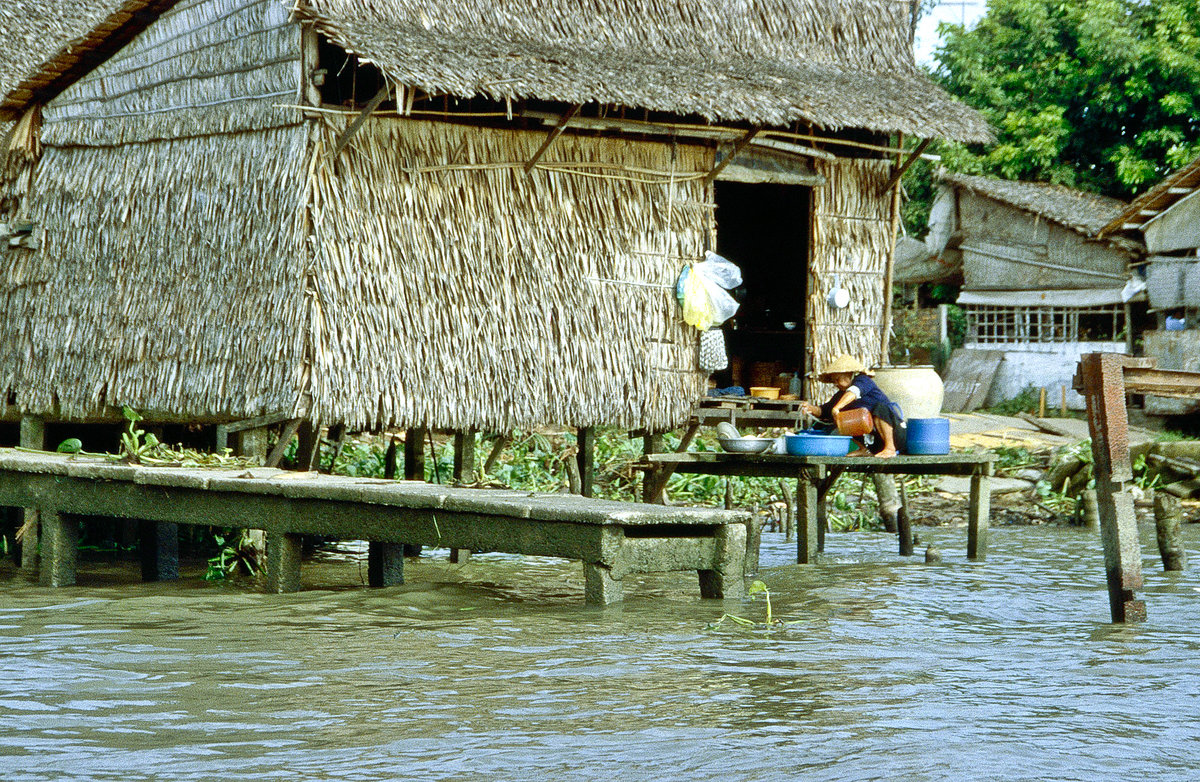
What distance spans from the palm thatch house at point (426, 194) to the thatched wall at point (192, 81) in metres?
0.02

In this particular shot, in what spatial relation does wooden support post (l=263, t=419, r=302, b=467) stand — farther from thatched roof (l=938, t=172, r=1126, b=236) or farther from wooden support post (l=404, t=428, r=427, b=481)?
thatched roof (l=938, t=172, r=1126, b=236)

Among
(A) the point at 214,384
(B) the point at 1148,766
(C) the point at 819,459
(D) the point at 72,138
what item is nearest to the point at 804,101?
(C) the point at 819,459

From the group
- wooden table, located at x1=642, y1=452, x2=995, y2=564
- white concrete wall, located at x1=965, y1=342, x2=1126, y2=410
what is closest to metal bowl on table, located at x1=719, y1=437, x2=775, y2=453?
wooden table, located at x1=642, y1=452, x2=995, y2=564

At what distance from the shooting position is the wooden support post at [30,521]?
1088 centimetres

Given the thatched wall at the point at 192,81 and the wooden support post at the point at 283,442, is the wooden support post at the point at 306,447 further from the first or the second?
the thatched wall at the point at 192,81

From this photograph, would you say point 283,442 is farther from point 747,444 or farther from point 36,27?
point 36,27

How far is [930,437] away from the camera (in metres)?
10.4

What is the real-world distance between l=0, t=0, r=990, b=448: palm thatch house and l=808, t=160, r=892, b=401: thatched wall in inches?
0.8

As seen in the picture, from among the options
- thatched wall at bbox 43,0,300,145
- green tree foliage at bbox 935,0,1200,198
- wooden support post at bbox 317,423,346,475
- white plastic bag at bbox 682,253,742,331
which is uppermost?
green tree foliage at bbox 935,0,1200,198

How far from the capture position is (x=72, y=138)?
11.6 meters

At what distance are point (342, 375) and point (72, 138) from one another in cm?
382

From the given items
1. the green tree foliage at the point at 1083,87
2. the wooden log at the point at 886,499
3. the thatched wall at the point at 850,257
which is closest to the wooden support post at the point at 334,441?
the thatched wall at the point at 850,257

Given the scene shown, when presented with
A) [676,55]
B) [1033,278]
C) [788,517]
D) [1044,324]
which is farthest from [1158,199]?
[676,55]

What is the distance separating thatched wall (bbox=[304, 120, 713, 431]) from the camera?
9.60m
